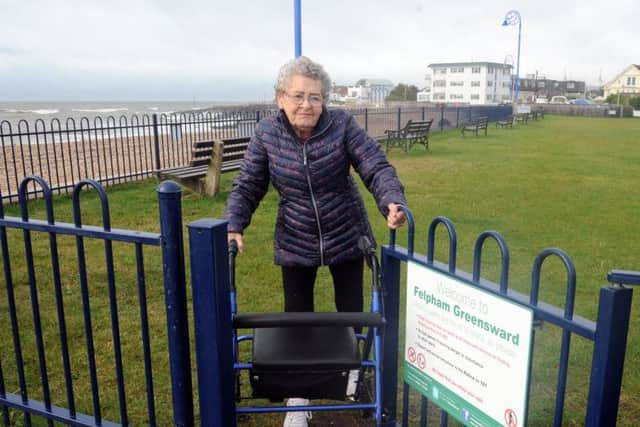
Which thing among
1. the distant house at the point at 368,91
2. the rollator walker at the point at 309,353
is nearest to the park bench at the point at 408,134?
the rollator walker at the point at 309,353

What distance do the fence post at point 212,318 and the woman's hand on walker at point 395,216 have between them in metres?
0.68

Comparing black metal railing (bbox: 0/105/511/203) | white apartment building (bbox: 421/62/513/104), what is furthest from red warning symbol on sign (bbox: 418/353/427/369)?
white apartment building (bbox: 421/62/513/104)

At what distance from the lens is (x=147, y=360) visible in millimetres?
2230

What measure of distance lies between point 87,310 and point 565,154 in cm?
1619

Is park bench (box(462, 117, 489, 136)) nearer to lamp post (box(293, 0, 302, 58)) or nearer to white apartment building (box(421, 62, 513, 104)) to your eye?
lamp post (box(293, 0, 302, 58))

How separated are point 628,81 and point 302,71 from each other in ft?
363

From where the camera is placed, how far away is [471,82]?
88062mm

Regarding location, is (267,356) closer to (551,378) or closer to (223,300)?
(223,300)

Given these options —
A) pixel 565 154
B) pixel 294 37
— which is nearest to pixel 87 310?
pixel 294 37

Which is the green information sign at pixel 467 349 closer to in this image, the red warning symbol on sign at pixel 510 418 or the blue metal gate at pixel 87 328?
the red warning symbol on sign at pixel 510 418

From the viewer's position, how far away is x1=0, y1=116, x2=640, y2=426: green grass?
335cm

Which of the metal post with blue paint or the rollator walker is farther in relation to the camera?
the rollator walker

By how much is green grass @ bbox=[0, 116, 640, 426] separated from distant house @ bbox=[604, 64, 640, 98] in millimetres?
96193

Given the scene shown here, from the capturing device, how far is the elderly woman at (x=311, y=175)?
7.91ft
